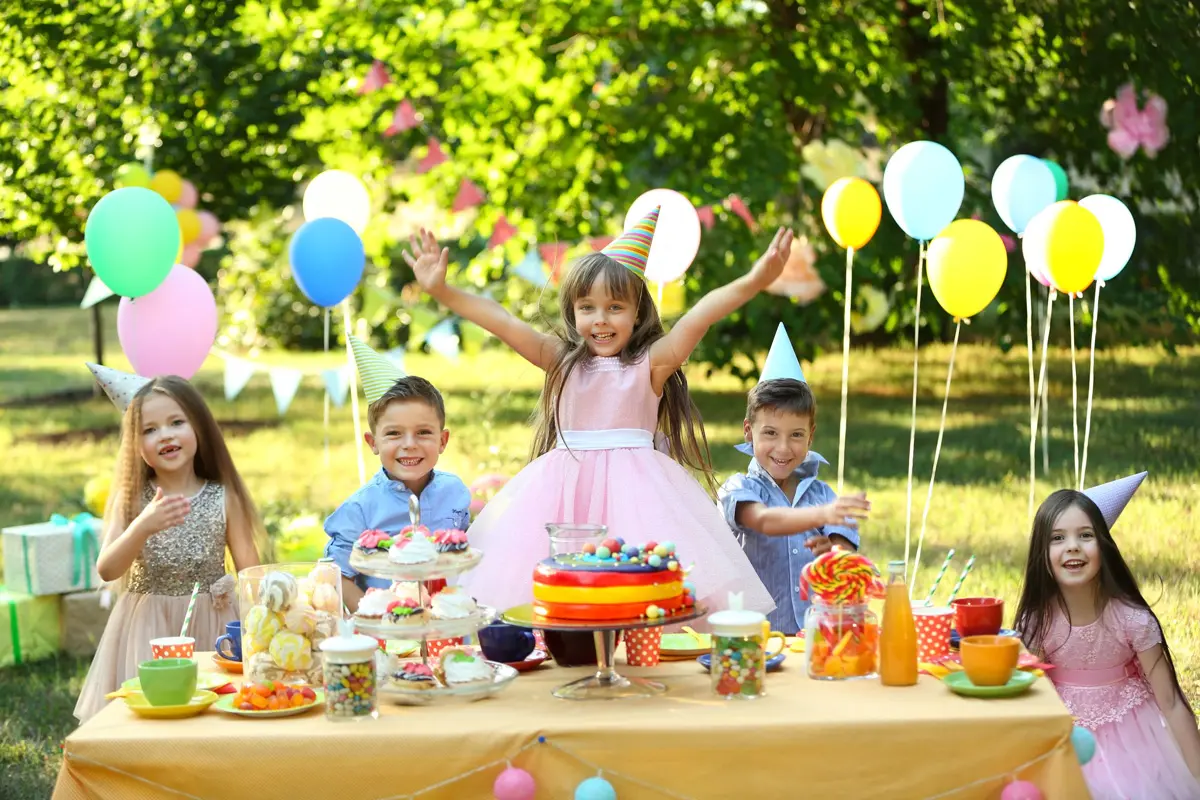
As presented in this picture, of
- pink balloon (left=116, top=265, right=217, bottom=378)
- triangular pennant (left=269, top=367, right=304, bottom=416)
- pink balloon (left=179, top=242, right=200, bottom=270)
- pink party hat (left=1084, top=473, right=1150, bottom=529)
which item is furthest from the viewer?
pink balloon (left=179, top=242, right=200, bottom=270)

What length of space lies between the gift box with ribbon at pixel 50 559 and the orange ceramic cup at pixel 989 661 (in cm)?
422

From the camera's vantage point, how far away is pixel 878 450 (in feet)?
34.5

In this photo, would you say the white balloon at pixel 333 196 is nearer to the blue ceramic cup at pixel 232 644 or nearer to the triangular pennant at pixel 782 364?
the triangular pennant at pixel 782 364

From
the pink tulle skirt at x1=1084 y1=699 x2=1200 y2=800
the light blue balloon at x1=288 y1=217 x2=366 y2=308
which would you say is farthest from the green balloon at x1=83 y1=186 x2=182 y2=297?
the pink tulle skirt at x1=1084 y1=699 x2=1200 y2=800

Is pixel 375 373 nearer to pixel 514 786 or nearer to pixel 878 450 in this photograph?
pixel 514 786

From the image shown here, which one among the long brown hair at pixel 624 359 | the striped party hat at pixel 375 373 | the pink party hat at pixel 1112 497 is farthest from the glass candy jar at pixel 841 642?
the striped party hat at pixel 375 373

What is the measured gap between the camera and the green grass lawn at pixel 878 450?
6336mm

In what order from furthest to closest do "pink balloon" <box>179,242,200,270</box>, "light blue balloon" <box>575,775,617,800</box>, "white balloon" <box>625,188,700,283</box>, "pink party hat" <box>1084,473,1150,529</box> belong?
1. "pink balloon" <box>179,242,200,270</box>
2. "white balloon" <box>625,188,700,283</box>
3. "pink party hat" <box>1084,473,1150,529</box>
4. "light blue balloon" <box>575,775,617,800</box>

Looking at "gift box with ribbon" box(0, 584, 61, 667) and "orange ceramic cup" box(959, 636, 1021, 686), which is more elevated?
"orange ceramic cup" box(959, 636, 1021, 686)

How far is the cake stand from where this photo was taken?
306cm

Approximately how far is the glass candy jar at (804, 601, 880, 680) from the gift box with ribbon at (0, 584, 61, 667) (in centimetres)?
407

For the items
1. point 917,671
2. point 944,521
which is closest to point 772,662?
point 917,671

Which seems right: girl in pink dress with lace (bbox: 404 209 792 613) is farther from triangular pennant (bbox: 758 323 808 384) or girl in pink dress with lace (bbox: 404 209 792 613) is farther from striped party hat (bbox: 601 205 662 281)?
triangular pennant (bbox: 758 323 808 384)

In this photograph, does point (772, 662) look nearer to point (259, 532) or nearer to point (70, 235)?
point (259, 532)
